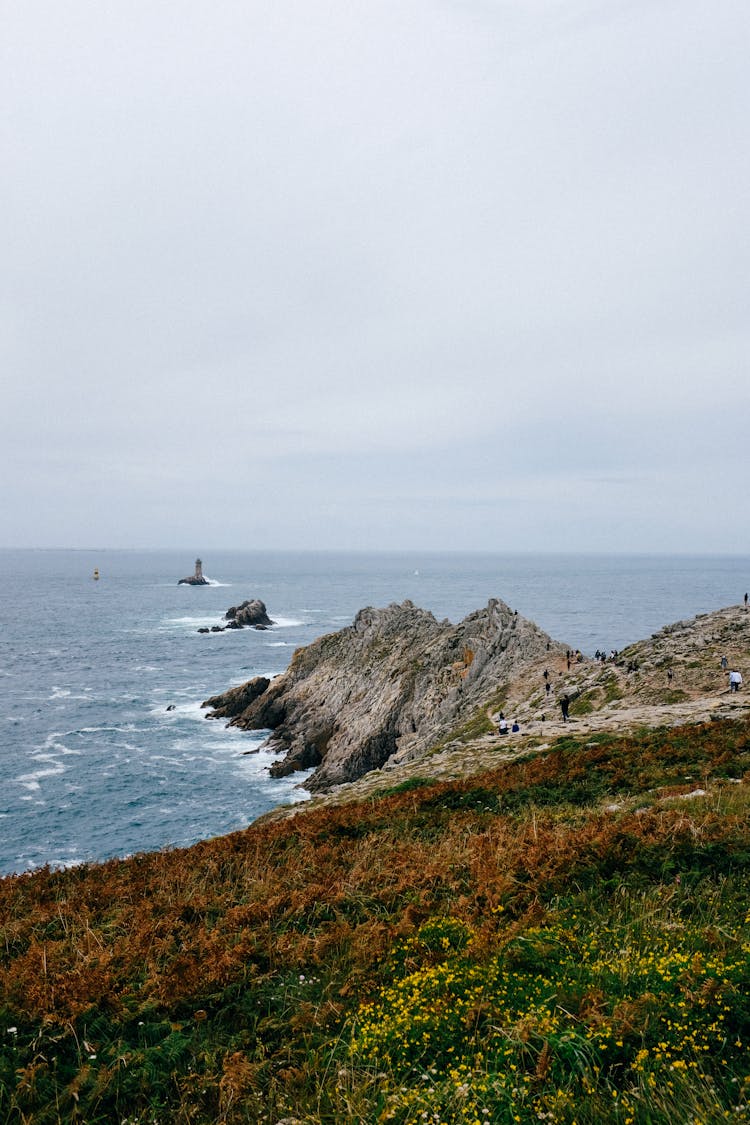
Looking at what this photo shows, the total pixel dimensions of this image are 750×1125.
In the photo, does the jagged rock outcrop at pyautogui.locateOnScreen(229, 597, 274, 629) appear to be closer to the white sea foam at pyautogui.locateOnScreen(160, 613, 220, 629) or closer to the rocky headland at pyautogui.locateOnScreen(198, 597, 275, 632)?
the rocky headland at pyautogui.locateOnScreen(198, 597, 275, 632)

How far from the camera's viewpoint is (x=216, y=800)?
149 feet

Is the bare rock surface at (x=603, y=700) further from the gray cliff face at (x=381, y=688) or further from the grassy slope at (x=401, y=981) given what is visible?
the grassy slope at (x=401, y=981)

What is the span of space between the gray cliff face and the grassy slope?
30.4 metres

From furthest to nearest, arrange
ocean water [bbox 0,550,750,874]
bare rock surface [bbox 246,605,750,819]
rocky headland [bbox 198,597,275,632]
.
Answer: rocky headland [bbox 198,597,275,632]
ocean water [bbox 0,550,750,874]
bare rock surface [bbox 246,605,750,819]

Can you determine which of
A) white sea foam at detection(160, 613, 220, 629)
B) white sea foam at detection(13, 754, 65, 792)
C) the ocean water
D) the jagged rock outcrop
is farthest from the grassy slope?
white sea foam at detection(160, 613, 220, 629)

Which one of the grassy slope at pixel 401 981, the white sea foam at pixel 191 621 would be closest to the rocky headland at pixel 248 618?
the white sea foam at pixel 191 621

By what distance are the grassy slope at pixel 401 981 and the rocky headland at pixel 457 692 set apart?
44.9 ft

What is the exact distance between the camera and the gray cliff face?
47125mm

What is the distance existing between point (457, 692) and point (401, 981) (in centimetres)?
4156

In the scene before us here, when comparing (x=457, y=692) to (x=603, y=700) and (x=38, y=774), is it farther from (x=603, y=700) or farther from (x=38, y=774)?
(x=38, y=774)

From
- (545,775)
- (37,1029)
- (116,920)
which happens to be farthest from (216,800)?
(37,1029)

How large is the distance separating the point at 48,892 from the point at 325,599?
620 ft

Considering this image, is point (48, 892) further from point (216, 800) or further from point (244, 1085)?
point (216, 800)

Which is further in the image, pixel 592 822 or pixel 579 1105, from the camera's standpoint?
pixel 592 822
